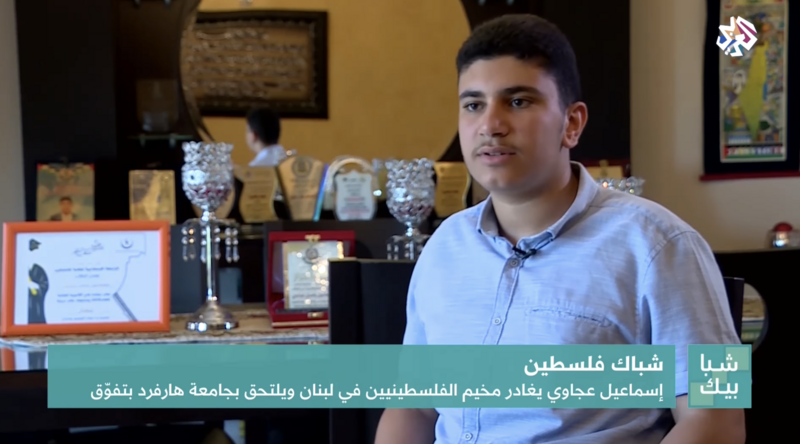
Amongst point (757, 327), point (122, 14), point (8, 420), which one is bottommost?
point (8, 420)

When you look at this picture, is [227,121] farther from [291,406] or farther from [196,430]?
[291,406]

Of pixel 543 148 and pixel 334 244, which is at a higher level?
pixel 543 148

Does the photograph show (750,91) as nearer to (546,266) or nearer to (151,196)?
(151,196)

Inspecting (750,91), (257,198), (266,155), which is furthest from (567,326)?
(750,91)

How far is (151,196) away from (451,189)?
0.90m

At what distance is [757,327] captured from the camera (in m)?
1.19

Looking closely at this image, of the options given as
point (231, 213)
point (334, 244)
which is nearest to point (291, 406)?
point (334, 244)

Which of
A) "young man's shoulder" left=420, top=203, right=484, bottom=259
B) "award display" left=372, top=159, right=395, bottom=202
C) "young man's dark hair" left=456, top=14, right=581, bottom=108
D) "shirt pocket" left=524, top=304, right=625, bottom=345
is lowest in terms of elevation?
"shirt pocket" left=524, top=304, right=625, bottom=345

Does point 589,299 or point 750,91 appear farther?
point 750,91

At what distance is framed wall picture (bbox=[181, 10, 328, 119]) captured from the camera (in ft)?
8.63

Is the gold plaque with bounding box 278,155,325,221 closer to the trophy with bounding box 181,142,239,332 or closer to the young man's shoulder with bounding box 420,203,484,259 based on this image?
the trophy with bounding box 181,142,239,332

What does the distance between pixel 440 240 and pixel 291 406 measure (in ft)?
1.35
